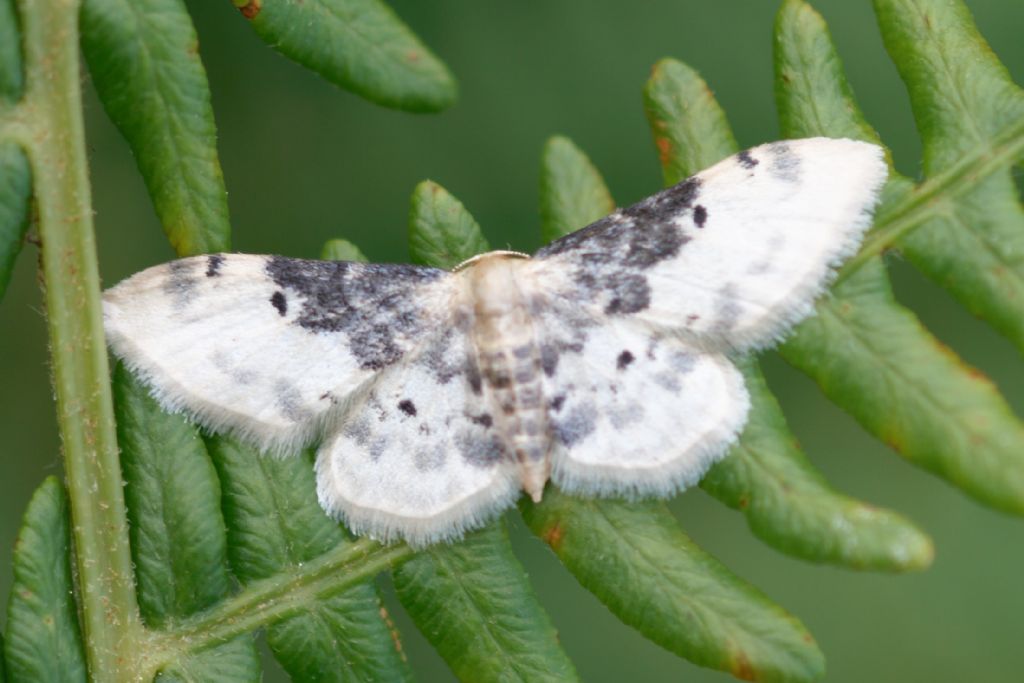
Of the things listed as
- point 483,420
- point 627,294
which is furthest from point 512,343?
point 627,294

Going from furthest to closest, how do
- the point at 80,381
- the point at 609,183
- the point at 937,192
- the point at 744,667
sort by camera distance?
1. the point at 609,183
2. the point at 80,381
3. the point at 937,192
4. the point at 744,667

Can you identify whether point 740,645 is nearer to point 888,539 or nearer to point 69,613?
point 888,539

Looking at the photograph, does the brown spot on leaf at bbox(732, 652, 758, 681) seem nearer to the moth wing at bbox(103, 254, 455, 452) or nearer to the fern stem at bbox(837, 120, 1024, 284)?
the fern stem at bbox(837, 120, 1024, 284)

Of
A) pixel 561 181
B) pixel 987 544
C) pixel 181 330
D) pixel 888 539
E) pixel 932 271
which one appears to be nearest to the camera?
pixel 888 539

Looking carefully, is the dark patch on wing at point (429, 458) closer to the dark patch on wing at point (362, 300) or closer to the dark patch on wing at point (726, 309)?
the dark patch on wing at point (362, 300)

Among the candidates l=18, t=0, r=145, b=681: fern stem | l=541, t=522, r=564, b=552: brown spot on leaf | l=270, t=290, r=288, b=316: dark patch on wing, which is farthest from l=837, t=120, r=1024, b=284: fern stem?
l=18, t=0, r=145, b=681: fern stem

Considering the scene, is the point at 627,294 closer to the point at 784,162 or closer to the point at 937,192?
the point at 784,162

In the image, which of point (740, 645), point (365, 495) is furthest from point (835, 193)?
point (365, 495)
